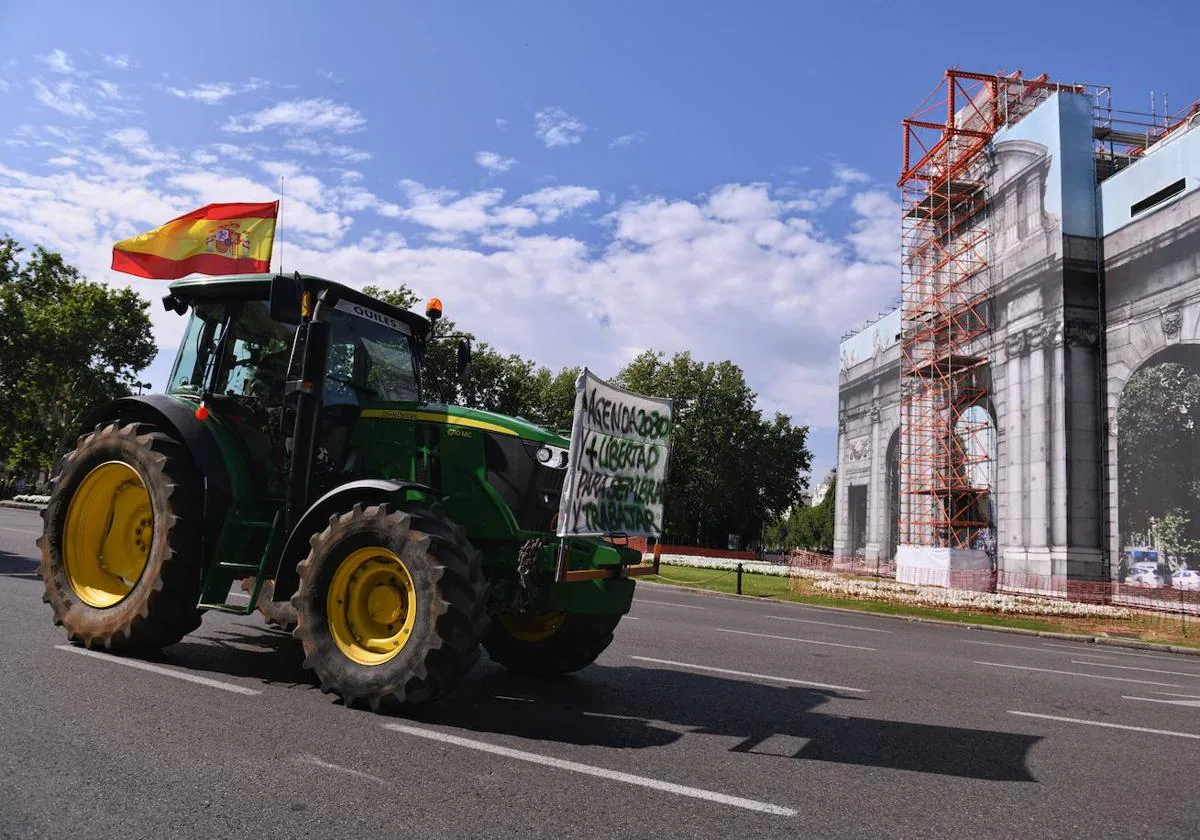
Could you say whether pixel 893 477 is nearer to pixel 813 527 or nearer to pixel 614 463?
pixel 614 463

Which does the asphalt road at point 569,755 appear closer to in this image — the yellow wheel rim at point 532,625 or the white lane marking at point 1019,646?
the yellow wheel rim at point 532,625

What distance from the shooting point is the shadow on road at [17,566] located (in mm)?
11477

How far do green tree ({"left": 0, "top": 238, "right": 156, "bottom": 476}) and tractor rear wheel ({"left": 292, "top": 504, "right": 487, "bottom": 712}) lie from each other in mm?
47639

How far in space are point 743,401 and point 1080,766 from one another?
201 feet

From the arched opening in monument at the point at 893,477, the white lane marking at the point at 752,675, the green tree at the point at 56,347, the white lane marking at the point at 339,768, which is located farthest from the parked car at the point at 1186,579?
the green tree at the point at 56,347

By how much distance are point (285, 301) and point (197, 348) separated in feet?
5.89

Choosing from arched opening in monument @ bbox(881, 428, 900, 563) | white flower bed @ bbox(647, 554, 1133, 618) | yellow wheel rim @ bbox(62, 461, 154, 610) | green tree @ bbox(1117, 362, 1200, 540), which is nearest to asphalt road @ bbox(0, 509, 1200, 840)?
yellow wheel rim @ bbox(62, 461, 154, 610)

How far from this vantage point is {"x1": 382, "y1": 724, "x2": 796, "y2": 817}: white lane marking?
388 cm

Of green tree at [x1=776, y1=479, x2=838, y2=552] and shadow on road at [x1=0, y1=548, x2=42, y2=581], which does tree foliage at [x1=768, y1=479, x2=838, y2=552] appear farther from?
shadow on road at [x1=0, y1=548, x2=42, y2=581]

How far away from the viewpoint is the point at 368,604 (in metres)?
5.46

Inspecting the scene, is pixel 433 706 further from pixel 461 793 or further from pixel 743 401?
pixel 743 401

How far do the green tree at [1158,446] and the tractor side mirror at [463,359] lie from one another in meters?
26.0

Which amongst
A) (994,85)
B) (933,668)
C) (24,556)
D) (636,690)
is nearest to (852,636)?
(933,668)

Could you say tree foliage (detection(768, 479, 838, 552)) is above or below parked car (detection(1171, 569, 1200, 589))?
above
